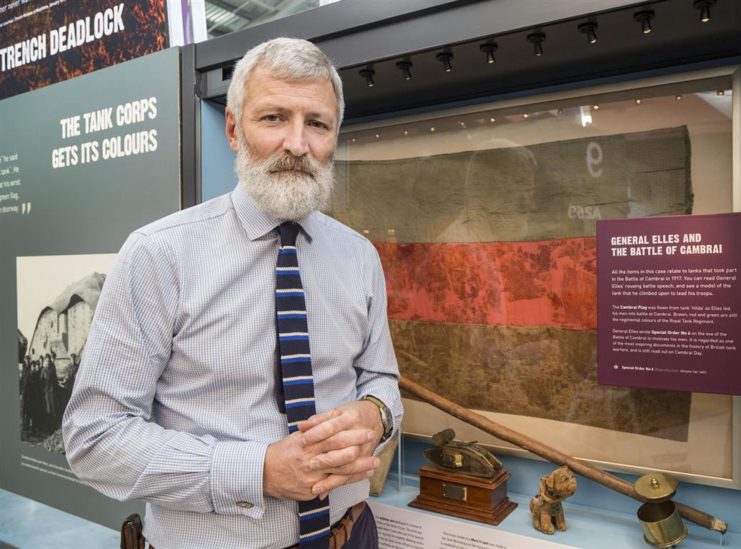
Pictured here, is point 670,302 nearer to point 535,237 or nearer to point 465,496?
point 535,237

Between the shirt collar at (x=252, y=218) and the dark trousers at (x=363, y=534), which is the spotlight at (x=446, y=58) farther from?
the dark trousers at (x=363, y=534)

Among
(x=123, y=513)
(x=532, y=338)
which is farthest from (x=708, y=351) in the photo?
(x=123, y=513)

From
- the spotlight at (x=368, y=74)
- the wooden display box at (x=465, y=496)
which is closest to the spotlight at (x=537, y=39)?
the spotlight at (x=368, y=74)

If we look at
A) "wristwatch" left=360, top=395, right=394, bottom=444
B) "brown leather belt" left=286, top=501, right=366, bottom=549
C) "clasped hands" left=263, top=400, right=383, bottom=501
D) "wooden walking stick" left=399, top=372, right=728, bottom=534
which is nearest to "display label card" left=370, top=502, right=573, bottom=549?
"wooden walking stick" left=399, top=372, right=728, bottom=534

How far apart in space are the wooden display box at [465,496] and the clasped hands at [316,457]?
785 millimetres

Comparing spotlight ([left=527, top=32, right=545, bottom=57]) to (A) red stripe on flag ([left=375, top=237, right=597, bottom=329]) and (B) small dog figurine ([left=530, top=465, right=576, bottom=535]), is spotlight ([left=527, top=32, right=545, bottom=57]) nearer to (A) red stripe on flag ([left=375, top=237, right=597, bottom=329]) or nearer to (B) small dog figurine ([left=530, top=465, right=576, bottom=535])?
(A) red stripe on flag ([left=375, top=237, right=597, bottom=329])

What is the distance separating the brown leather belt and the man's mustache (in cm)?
81

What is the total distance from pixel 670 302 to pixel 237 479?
1.25 metres

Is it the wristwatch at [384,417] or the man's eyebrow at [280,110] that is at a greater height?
the man's eyebrow at [280,110]

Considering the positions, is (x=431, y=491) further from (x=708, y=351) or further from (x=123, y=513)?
(x=123, y=513)

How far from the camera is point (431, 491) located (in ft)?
6.31

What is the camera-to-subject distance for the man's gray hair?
4.31ft

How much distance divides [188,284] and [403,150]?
1.17 m

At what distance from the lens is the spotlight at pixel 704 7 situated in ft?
4.45
